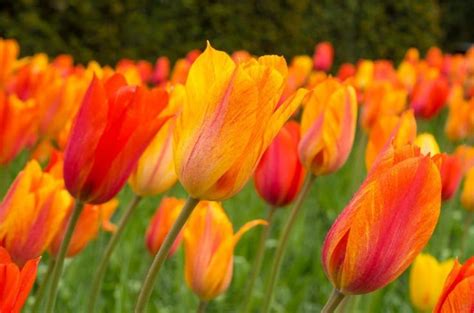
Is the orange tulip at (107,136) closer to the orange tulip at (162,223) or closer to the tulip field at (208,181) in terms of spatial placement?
the tulip field at (208,181)

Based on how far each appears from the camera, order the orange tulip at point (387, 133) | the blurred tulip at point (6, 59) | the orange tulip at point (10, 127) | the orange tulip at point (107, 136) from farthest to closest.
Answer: the blurred tulip at point (6, 59), the orange tulip at point (10, 127), the orange tulip at point (387, 133), the orange tulip at point (107, 136)

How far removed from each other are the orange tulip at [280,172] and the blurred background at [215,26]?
440 centimetres

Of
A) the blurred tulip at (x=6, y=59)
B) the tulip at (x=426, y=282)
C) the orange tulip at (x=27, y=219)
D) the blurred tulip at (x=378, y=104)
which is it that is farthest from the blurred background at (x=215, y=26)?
the orange tulip at (x=27, y=219)

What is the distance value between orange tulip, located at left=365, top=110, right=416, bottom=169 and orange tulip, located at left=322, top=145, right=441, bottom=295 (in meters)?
0.32

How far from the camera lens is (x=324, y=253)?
→ 2.98ft

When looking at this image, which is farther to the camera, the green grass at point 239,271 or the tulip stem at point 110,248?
the green grass at point 239,271

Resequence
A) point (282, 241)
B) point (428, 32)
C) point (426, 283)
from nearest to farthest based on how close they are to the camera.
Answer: point (282, 241) < point (426, 283) < point (428, 32)

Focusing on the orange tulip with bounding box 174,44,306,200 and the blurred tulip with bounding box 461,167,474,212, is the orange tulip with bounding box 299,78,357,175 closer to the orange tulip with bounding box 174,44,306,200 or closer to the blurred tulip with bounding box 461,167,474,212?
the orange tulip with bounding box 174,44,306,200

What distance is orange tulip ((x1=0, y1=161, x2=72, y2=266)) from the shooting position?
111cm

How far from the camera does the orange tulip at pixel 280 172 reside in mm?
1521

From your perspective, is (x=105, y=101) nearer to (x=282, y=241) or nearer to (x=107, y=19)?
(x=282, y=241)

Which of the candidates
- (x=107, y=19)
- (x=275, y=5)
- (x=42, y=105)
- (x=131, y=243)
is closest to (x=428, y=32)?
(x=275, y=5)

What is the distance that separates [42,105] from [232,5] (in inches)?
191

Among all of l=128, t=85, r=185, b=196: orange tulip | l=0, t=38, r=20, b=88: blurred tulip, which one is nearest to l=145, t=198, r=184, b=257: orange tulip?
l=128, t=85, r=185, b=196: orange tulip
